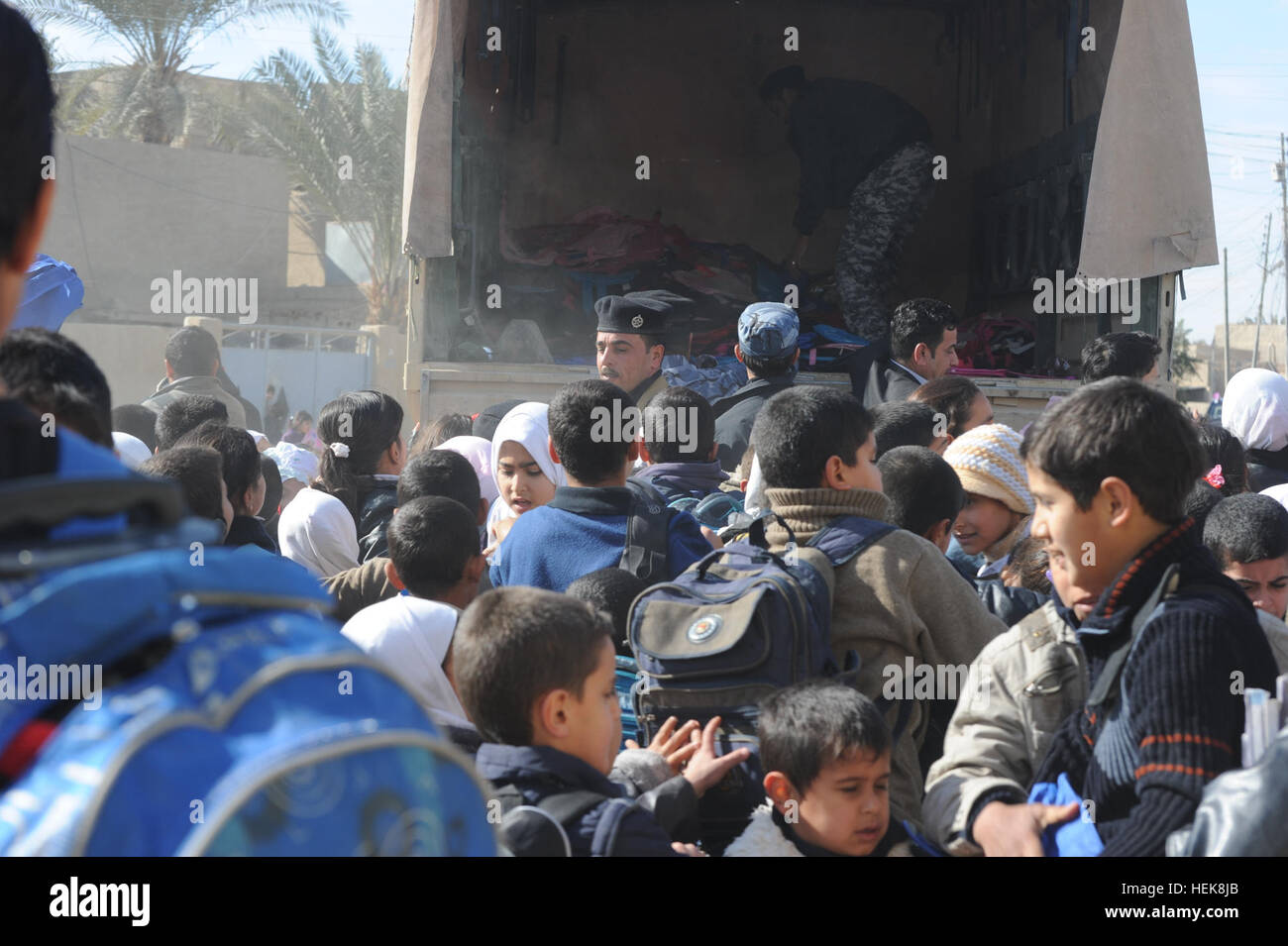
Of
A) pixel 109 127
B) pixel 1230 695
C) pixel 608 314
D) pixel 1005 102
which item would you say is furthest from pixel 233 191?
pixel 1230 695

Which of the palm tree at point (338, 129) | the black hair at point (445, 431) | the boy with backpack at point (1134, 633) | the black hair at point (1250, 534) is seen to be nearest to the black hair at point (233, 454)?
the black hair at point (445, 431)

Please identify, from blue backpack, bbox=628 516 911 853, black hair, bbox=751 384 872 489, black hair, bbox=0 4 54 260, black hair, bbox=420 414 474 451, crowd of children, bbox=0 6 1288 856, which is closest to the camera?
black hair, bbox=0 4 54 260

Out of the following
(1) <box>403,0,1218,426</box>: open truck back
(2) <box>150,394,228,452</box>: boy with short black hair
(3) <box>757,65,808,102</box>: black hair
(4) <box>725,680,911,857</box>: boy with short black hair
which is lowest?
(4) <box>725,680,911,857</box>: boy with short black hair

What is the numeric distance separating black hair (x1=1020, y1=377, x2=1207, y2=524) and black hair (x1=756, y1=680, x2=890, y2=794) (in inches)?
21.9

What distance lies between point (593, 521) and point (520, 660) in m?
1.04

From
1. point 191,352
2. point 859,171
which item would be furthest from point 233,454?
point 859,171

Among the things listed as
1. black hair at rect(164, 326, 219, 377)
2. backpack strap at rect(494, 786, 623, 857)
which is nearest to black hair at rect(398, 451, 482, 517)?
backpack strap at rect(494, 786, 623, 857)

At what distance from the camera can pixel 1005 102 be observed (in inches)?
371

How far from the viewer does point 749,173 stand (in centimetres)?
1085

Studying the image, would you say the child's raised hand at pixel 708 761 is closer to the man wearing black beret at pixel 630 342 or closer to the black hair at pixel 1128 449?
the black hair at pixel 1128 449

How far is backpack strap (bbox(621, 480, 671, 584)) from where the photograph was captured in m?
2.87

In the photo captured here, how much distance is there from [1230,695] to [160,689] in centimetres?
146

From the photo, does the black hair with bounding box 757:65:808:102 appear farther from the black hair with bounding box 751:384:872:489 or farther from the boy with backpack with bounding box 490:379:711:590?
the black hair with bounding box 751:384:872:489

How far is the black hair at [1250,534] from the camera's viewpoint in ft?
10.1
